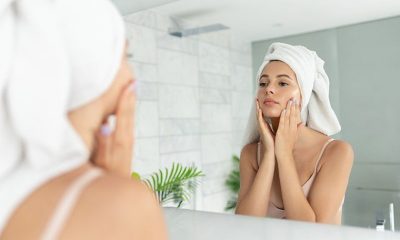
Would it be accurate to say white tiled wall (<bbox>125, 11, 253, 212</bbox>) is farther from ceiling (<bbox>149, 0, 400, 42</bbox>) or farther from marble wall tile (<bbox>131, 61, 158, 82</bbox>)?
ceiling (<bbox>149, 0, 400, 42</bbox>)

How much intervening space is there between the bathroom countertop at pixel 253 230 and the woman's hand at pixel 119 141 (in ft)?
0.90

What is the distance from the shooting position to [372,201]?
6.02 ft

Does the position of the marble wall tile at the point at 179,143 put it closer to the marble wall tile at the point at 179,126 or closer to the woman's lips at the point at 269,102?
the marble wall tile at the point at 179,126

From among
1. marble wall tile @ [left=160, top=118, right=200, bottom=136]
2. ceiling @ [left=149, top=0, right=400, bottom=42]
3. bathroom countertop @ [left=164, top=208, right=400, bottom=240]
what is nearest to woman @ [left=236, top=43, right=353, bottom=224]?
bathroom countertop @ [left=164, top=208, right=400, bottom=240]

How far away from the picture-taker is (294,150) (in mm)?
869

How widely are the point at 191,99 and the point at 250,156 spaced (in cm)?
150

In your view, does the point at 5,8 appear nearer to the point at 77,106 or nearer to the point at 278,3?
the point at 77,106

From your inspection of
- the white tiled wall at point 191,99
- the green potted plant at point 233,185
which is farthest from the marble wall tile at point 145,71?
the green potted plant at point 233,185

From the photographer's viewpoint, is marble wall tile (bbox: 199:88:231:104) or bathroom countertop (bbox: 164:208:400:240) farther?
marble wall tile (bbox: 199:88:231:104)

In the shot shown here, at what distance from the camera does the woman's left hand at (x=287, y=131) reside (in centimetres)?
80

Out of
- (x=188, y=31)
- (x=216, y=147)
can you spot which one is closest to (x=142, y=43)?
(x=188, y=31)

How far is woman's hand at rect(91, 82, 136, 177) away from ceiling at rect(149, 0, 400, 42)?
5.23 ft

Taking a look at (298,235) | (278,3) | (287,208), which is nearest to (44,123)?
(298,235)

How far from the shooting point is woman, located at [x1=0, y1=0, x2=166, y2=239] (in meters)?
0.25
